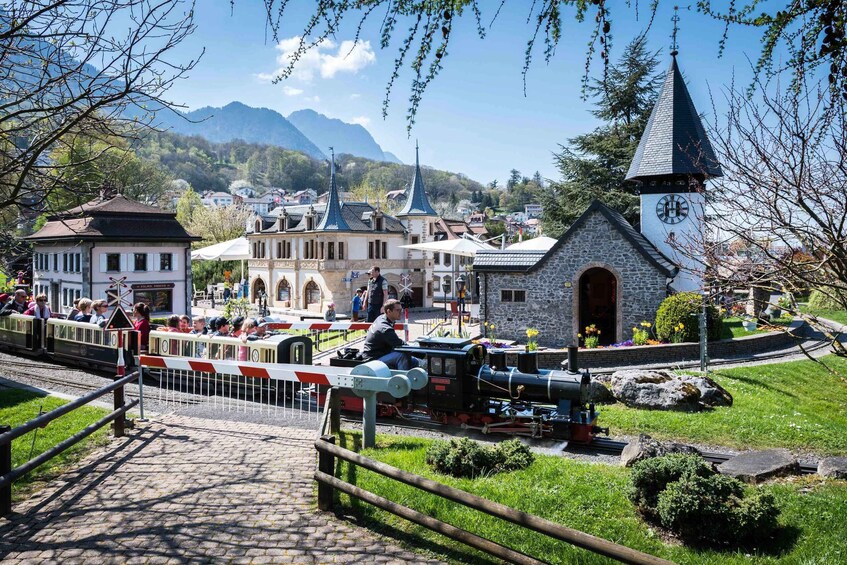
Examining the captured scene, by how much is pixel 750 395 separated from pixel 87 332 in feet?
55.0

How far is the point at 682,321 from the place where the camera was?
1944cm

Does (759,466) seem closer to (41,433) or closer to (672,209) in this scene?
(41,433)

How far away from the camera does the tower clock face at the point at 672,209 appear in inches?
962

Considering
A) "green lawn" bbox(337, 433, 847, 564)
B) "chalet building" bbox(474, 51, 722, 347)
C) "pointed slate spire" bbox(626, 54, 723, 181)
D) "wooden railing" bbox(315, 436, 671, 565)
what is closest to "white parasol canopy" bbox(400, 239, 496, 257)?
"chalet building" bbox(474, 51, 722, 347)

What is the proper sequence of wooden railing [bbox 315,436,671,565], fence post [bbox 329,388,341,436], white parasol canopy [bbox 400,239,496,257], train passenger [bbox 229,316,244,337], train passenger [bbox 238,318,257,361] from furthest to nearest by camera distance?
white parasol canopy [bbox 400,239,496,257] < train passenger [bbox 229,316,244,337] < train passenger [bbox 238,318,257,361] < fence post [bbox 329,388,341,436] < wooden railing [bbox 315,436,671,565]

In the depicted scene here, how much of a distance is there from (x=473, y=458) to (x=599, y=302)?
1922 centimetres

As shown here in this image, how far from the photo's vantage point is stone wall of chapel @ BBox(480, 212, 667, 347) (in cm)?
2144

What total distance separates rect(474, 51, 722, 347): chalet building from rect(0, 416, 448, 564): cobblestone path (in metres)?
15.5

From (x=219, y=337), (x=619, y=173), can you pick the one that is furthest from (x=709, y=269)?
(x=619, y=173)

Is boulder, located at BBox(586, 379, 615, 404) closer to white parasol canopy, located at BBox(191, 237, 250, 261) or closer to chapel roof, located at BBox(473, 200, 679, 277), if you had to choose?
chapel roof, located at BBox(473, 200, 679, 277)

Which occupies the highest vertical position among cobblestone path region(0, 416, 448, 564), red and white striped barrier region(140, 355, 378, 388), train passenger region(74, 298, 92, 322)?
train passenger region(74, 298, 92, 322)

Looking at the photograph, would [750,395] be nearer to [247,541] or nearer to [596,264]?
[596,264]

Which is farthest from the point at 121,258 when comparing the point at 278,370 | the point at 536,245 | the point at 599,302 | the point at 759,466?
the point at 759,466

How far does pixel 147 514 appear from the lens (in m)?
6.05
